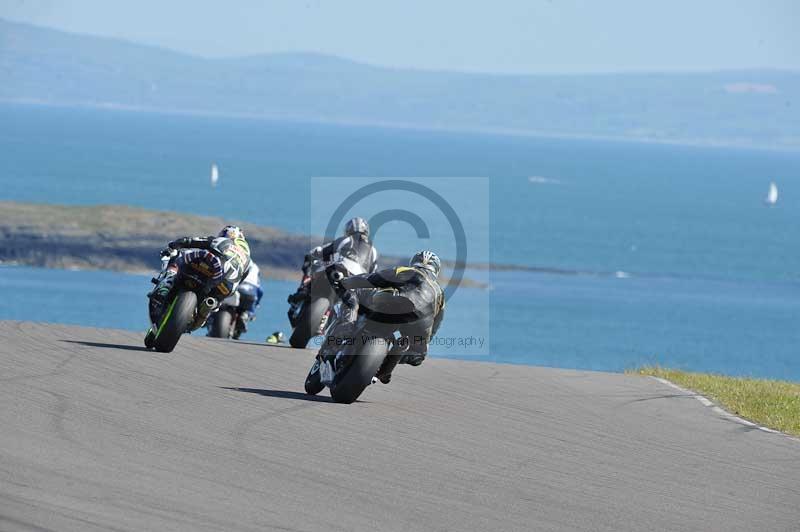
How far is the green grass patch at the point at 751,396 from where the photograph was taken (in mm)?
13602

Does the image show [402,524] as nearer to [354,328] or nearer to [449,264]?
[354,328]

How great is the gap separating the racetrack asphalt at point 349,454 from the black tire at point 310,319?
180cm

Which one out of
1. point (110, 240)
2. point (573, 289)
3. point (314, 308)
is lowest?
point (573, 289)

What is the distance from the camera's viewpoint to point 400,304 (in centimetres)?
1197

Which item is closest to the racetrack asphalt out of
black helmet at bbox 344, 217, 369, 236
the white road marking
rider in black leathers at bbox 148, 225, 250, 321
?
the white road marking

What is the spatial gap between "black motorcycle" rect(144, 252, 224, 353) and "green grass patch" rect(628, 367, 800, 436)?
220 inches

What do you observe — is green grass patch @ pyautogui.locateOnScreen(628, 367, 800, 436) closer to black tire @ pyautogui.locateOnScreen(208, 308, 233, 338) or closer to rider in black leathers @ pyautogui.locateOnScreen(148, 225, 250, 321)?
rider in black leathers @ pyautogui.locateOnScreen(148, 225, 250, 321)

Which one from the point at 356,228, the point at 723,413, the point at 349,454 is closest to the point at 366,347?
the point at 349,454

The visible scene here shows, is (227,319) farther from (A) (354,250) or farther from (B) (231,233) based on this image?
(B) (231,233)

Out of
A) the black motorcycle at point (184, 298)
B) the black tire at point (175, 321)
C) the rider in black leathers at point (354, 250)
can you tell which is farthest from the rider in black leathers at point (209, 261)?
the rider in black leathers at point (354, 250)

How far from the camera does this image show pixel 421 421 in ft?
39.0

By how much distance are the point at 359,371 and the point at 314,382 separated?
73 centimetres

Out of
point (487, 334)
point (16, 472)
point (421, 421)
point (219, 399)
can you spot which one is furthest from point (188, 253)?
point (487, 334)

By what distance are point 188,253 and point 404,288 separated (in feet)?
11.7
